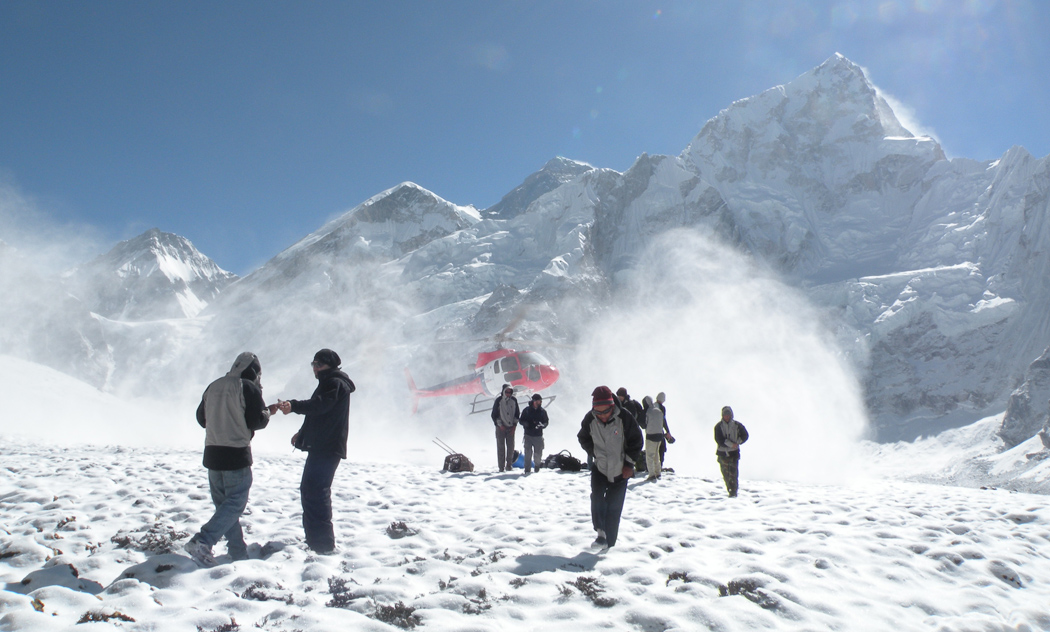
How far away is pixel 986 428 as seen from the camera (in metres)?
70.4

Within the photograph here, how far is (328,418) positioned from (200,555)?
145 cm

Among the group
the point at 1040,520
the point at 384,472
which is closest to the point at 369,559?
the point at 384,472

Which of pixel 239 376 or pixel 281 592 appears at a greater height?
pixel 239 376

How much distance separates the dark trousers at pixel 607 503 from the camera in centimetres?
550

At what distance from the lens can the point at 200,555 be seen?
14.3 ft

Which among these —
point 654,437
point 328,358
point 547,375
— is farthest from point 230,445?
point 547,375

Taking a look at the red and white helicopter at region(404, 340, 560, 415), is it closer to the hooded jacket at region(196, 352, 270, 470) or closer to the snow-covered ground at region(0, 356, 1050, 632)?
the snow-covered ground at region(0, 356, 1050, 632)

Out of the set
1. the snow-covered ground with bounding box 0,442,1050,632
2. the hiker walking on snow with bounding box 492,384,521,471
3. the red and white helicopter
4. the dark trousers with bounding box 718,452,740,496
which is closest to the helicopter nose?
the red and white helicopter

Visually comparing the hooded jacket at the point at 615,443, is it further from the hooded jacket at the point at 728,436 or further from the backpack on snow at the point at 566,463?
the backpack on snow at the point at 566,463

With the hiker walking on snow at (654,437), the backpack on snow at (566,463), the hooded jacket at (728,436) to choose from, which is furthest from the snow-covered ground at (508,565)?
the backpack on snow at (566,463)

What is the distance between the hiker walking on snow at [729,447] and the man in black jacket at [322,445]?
671 centimetres

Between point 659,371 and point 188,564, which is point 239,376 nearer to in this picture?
point 188,564

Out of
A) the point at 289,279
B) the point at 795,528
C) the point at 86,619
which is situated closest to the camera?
the point at 86,619

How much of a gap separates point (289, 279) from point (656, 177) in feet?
295
